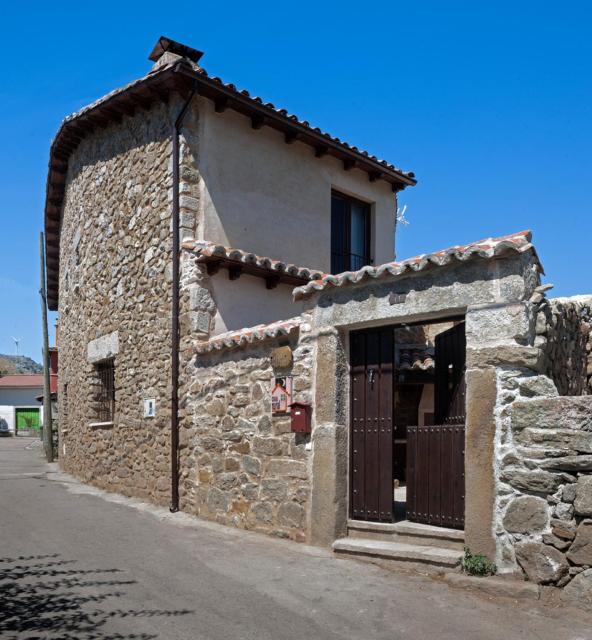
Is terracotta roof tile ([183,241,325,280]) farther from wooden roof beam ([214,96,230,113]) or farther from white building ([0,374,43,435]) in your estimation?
white building ([0,374,43,435])

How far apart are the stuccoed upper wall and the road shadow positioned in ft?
11.1

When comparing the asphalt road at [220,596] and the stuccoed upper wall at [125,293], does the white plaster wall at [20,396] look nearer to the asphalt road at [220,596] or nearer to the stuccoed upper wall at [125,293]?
the stuccoed upper wall at [125,293]

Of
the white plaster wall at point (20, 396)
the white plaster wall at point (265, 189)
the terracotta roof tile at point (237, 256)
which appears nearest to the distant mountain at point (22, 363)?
the white plaster wall at point (20, 396)

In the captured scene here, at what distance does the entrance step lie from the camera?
6.09 meters

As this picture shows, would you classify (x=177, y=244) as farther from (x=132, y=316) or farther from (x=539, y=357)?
(x=539, y=357)

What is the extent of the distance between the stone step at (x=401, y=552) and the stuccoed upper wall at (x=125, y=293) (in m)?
3.57

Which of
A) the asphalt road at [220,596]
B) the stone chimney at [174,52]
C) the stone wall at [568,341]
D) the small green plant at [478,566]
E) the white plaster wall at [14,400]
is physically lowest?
the white plaster wall at [14,400]

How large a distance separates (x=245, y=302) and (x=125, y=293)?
241 centimetres

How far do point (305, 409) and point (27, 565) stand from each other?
2.87 metres

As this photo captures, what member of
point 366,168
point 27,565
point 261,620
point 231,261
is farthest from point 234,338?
point 366,168

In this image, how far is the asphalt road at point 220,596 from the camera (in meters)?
4.59

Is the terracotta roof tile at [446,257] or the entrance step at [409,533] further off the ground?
the terracotta roof tile at [446,257]

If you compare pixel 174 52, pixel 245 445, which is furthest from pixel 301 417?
pixel 174 52

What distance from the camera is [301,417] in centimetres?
707
